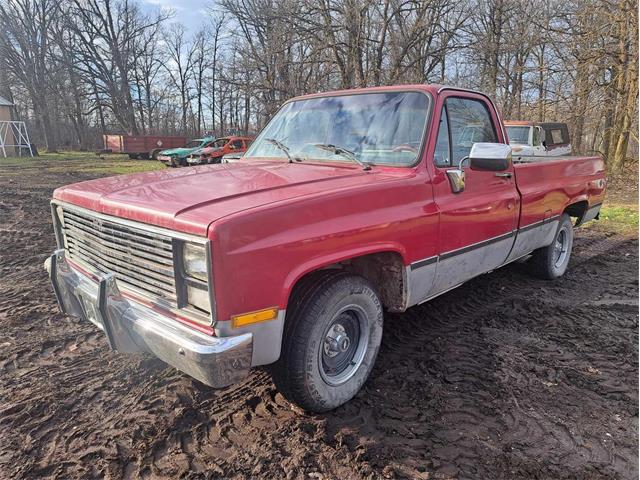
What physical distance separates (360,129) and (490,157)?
1.01 metres

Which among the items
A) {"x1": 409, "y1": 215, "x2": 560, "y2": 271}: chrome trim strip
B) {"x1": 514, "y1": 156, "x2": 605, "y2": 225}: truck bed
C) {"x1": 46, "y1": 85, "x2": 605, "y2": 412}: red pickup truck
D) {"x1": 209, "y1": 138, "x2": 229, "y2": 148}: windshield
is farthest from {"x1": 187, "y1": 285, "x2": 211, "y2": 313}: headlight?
{"x1": 209, "y1": 138, "x2": 229, "y2": 148}: windshield

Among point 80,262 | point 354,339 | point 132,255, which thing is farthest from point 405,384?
point 80,262

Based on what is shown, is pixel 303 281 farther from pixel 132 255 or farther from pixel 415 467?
pixel 415 467

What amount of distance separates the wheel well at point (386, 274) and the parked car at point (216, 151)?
20164 mm

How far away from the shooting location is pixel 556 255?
570cm

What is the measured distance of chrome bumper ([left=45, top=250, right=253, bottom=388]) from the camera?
2.26 meters

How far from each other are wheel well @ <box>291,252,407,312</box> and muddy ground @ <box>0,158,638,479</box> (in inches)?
22.5

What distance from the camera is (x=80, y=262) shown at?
10.9ft

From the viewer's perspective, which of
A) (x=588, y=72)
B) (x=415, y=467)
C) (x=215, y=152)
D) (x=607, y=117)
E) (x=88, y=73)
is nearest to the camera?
(x=415, y=467)

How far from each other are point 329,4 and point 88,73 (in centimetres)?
2976

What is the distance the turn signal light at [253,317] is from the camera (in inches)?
90.7

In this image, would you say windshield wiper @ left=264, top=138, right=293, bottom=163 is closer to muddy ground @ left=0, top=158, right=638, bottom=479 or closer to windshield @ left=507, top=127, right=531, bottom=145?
muddy ground @ left=0, top=158, right=638, bottom=479

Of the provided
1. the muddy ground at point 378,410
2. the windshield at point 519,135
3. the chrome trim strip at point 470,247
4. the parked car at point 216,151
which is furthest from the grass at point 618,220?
the parked car at point 216,151

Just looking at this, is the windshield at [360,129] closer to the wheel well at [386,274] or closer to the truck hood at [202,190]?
the truck hood at [202,190]
